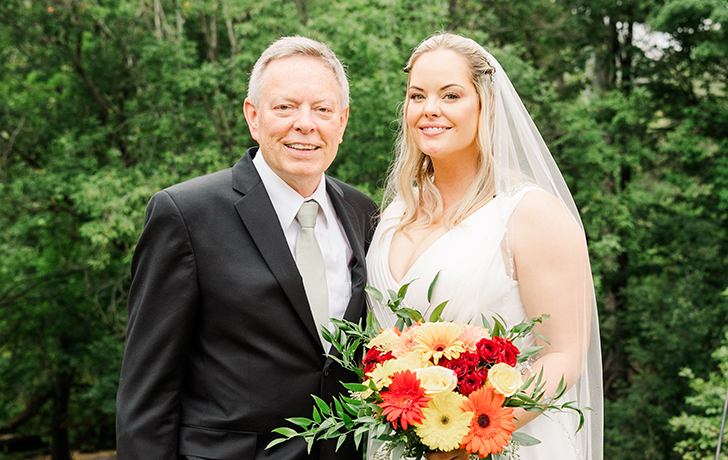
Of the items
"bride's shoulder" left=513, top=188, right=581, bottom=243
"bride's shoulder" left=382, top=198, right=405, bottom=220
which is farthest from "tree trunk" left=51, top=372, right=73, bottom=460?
"bride's shoulder" left=513, top=188, right=581, bottom=243

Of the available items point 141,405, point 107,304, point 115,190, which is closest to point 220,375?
point 141,405

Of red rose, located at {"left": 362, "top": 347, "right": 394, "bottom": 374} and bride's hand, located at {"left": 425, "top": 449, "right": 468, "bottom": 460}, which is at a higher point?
red rose, located at {"left": 362, "top": 347, "right": 394, "bottom": 374}

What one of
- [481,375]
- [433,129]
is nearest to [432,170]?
[433,129]

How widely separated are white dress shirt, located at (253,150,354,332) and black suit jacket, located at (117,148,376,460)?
14 cm

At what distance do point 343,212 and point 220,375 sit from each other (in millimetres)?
888

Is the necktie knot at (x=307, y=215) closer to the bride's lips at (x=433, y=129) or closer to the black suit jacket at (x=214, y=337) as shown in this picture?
the black suit jacket at (x=214, y=337)

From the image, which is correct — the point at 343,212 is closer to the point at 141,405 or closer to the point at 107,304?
the point at 141,405

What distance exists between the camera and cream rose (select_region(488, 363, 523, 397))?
1.88 metres

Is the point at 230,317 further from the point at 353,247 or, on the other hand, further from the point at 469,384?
the point at 469,384

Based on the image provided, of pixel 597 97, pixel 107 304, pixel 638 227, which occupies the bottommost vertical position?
pixel 107 304

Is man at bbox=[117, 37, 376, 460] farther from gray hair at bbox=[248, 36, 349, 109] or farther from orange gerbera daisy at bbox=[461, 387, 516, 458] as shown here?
orange gerbera daisy at bbox=[461, 387, 516, 458]

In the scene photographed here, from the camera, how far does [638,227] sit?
12.9 metres

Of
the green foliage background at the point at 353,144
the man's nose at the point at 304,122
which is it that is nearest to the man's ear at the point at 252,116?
the man's nose at the point at 304,122

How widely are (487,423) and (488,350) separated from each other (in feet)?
0.72
